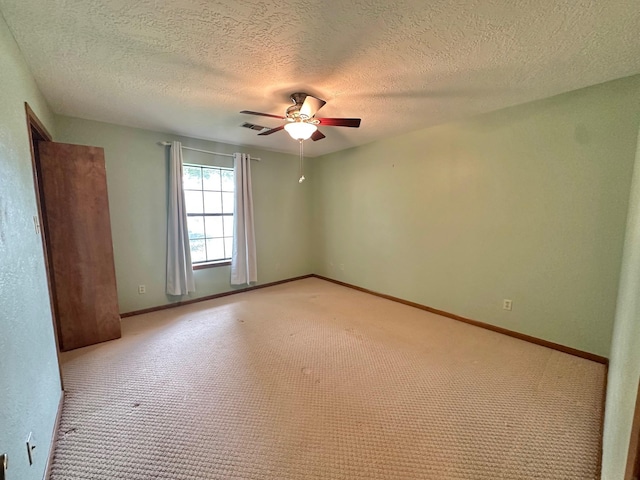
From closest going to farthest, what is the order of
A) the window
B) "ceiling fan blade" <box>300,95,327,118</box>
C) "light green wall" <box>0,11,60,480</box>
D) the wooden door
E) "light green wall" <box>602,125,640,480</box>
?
"light green wall" <box>602,125,640,480</box>, "light green wall" <box>0,11,60,480</box>, "ceiling fan blade" <box>300,95,327,118</box>, the wooden door, the window

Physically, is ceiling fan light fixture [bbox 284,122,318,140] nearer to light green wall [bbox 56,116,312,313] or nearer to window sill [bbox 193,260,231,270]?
light green wall [bbox 56,116,312,313]

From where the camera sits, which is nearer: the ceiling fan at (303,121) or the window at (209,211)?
the ceiling fan at (303,121)

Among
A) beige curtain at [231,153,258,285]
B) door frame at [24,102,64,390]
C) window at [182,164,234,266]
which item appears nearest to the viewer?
door frame at [24,102,64,390]

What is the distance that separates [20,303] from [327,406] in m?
1.76

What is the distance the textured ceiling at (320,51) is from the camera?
4.47ft

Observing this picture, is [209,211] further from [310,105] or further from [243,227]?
[310,105]

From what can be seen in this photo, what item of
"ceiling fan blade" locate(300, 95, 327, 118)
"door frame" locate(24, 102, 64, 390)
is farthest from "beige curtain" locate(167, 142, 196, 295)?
"ceiling fan blade" locate(300, 95, 327, 118)

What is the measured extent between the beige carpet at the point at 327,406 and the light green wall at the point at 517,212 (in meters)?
0.42

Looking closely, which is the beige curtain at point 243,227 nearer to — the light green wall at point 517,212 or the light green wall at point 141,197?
the light green wall at point 141,197

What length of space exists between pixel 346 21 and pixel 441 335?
2.83m

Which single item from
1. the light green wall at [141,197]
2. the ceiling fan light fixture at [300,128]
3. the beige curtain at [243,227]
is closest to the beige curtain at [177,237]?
the light green wall at [141,197]

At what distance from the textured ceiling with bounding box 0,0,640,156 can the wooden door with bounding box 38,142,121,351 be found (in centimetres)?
60

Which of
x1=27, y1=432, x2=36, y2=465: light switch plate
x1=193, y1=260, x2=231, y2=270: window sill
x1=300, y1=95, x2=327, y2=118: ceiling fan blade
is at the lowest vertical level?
x1=27, y1=432, x2=36, y2=465: light switch plate

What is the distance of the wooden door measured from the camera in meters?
2.40
